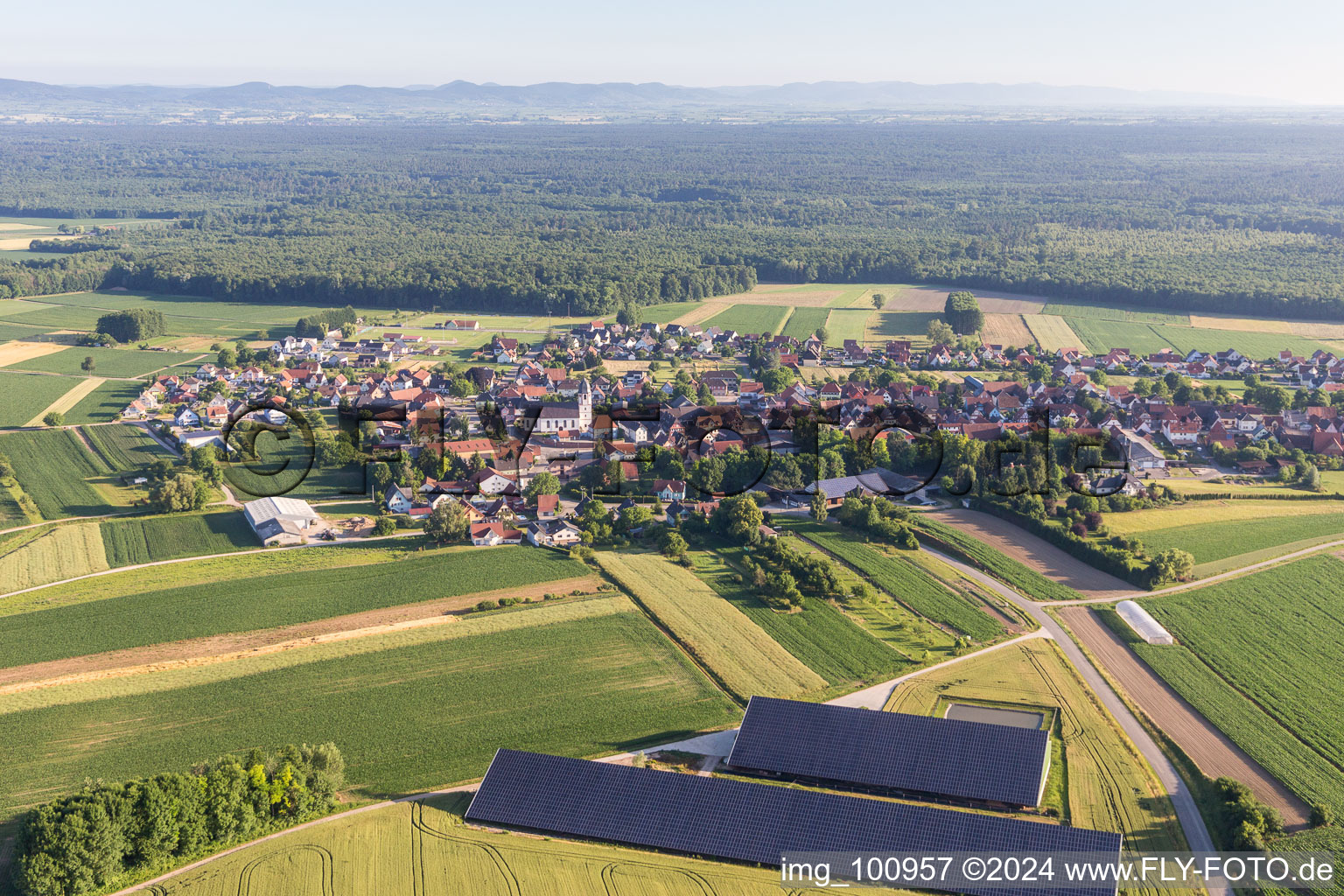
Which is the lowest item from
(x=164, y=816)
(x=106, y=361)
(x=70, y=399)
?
(x=106, y=361)

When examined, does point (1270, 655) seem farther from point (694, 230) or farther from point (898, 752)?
point (694, 230)

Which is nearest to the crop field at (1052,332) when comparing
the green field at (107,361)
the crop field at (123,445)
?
the crop field at (123,445)

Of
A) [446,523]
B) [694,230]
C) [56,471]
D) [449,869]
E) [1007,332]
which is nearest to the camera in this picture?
[449,869]

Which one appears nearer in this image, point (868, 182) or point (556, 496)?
point (556, 496)

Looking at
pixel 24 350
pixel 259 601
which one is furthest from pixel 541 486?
pixel 24 350

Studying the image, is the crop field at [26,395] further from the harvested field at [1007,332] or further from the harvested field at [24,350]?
the harvested field at [1007,332]

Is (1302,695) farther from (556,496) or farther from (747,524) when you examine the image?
(556,496)

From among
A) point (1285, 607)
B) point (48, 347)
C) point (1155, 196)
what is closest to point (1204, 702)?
point (1285, 607)

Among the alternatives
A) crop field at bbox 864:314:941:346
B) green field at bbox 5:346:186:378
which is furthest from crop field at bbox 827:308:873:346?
green field at bbox 5:346:186:378
